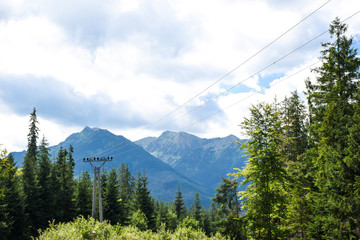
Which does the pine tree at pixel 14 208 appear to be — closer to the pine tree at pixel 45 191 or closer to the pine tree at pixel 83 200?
the pine tree at pixel 45 191

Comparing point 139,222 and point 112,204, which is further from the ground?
point 112,204

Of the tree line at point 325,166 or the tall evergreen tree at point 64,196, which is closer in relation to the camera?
the tree line at point 325,166

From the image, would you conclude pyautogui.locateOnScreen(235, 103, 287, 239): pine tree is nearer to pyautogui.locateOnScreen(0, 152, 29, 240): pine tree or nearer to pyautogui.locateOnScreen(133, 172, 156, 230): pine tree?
pyautogui.locateOnScreen(0, 152, 29, 240): pine tree

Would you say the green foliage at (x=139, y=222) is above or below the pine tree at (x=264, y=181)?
below

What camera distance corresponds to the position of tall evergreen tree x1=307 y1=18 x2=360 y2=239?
59.5ft

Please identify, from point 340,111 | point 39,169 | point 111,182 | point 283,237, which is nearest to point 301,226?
point 283,237

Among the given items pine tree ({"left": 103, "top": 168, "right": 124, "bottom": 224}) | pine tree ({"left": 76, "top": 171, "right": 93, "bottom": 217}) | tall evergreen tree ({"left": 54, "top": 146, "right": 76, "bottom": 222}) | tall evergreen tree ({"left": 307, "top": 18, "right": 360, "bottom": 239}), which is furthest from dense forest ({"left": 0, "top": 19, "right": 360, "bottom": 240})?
pine tree ({"left": 103, "top": 168, "right": 124, "bottom": 224})

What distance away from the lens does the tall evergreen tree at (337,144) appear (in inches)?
714

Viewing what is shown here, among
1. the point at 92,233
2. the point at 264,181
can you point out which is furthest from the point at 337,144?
the point at 92,233

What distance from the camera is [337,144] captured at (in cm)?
2036

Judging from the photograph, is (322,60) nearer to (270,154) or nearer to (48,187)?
(270,154)

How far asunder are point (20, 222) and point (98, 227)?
2644 cm

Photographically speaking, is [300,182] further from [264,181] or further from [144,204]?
[144,204]

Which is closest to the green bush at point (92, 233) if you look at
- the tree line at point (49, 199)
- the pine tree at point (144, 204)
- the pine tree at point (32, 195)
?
the tree line at point (49, 199)
